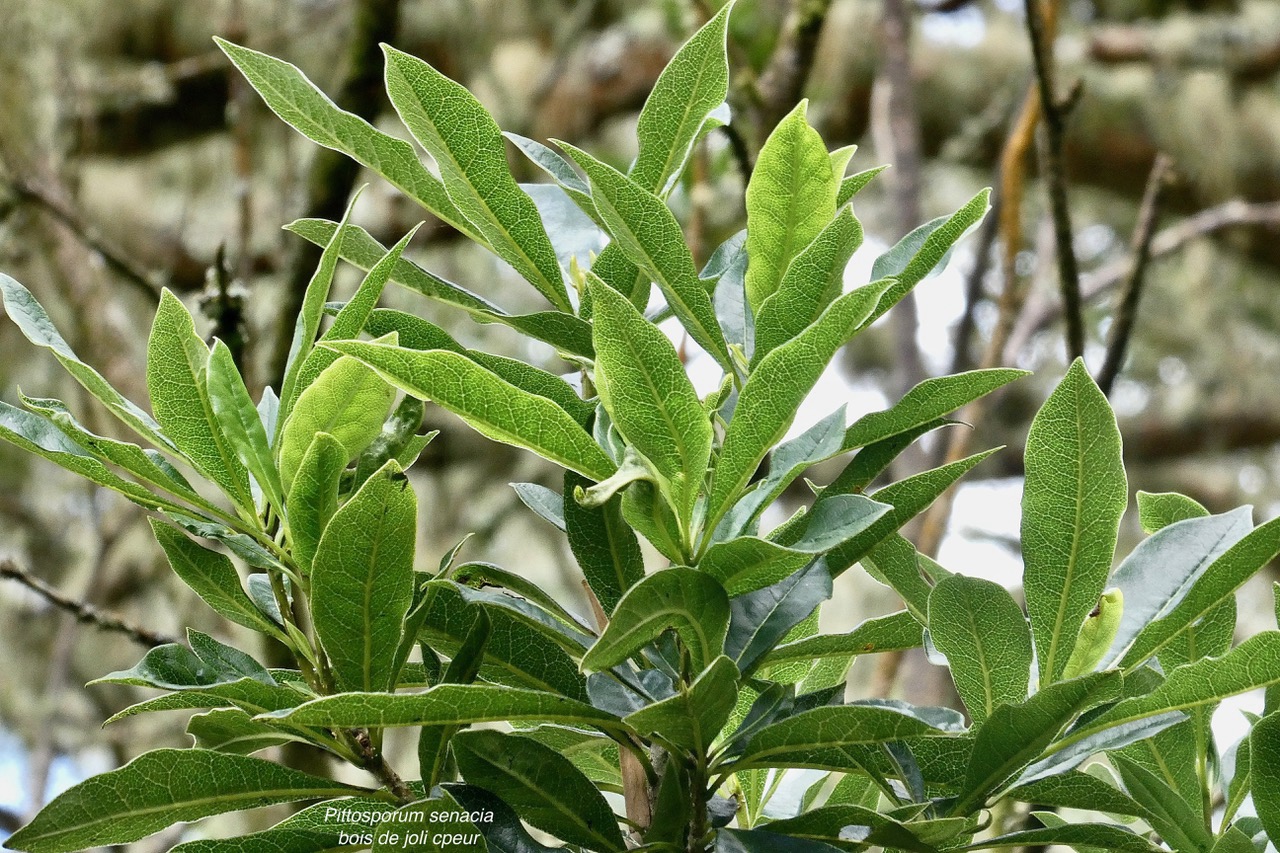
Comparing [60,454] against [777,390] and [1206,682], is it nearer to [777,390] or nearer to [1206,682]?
[777,390]

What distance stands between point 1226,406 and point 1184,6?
5.20 feet

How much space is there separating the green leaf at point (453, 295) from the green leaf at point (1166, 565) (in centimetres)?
23

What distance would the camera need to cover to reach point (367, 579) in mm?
391

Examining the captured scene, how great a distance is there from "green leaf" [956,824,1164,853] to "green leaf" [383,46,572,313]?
0.28 metres

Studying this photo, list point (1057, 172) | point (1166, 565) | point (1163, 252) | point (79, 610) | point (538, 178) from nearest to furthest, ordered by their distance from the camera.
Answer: point (1166, 565) < point (79, 610) < point (1057, 172) < point (1163, 252) < point (538, 178)

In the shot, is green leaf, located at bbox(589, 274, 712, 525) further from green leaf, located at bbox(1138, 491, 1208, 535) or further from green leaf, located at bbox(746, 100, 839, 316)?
green leaf, located at bbox(1138, 491, 1208, 535)

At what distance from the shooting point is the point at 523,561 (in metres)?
3.61

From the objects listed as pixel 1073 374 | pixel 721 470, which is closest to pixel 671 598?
pixel 721 470

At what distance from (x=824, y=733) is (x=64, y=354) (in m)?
0.30

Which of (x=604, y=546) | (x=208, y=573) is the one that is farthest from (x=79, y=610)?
(x=604, y=546)

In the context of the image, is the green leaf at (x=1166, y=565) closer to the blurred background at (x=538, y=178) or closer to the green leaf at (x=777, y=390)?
the green leaf at (x=777, y=390)

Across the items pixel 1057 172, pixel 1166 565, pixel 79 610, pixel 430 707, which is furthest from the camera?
pixel 1057 172

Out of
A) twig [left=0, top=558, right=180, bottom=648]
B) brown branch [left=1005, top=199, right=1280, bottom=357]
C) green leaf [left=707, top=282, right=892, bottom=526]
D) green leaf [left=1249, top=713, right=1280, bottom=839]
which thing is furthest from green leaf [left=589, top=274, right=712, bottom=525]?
brown branch [left=1005, top=199, right=1280, bottom=357]

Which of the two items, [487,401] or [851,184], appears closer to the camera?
[487,401]
